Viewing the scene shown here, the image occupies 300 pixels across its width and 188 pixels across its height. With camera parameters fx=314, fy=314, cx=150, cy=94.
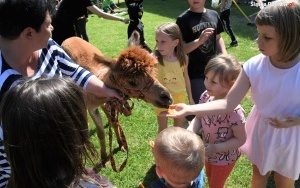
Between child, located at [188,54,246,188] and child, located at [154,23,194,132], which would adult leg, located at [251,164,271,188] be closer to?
child, located at [188,54,246,188]

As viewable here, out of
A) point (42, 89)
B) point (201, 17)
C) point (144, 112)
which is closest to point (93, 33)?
point (144, 112)

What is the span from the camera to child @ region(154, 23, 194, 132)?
11.7ft

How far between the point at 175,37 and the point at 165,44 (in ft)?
0.45

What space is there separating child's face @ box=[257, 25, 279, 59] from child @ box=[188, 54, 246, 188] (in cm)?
36

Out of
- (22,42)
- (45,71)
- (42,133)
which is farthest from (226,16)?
(42,133)

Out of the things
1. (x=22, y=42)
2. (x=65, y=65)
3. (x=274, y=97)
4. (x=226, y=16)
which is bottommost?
(x=226, y=16)

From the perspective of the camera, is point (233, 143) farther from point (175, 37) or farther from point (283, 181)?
point (175, 37)

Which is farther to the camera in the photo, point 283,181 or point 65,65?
point 283,181

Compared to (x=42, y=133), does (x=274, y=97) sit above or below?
below

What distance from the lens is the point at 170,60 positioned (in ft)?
11.9

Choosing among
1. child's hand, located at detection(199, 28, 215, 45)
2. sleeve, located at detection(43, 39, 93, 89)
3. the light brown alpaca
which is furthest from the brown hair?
child's hand, located at detection(199, 28, 215, 45)

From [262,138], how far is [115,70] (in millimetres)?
1536

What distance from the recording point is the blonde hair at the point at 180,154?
5.27 feet

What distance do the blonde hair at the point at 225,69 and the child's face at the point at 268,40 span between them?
0.35 meters
